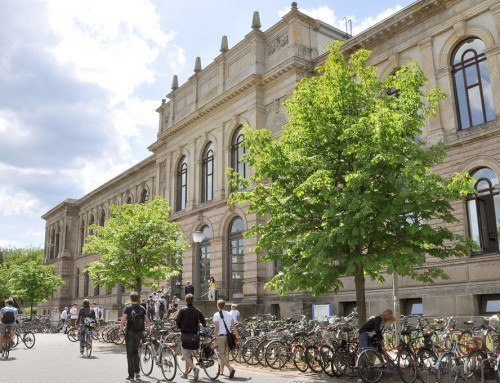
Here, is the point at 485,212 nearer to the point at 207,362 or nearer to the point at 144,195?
the point at 207,362

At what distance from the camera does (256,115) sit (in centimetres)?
3023

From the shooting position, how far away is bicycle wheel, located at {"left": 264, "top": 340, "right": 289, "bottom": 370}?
1449cm

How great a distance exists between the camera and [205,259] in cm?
3369

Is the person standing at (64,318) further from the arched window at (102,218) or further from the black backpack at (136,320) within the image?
the black backpack at (136,320)

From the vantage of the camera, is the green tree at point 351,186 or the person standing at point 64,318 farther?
the person standing at point 64,318

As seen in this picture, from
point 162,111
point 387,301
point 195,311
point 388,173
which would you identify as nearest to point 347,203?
point 388,173

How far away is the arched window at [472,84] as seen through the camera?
813 inches

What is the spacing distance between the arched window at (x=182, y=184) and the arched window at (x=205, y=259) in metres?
4.63

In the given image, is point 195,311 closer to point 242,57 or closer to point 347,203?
point 347,203

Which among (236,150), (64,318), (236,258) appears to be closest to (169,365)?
(236,258)

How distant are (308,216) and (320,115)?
2.92 m

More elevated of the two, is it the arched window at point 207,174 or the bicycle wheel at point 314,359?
the arched window at point 207,174

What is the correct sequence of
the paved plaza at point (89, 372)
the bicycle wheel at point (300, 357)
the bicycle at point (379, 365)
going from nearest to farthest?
1. the bicycle at point (379, 365)
2. the paved plaza at point (89, 372)
3. the bicycle wheel at point (300, 357)

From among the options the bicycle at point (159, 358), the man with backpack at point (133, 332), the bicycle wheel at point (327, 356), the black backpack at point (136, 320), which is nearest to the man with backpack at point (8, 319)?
the bicycle at point (159, 358)
